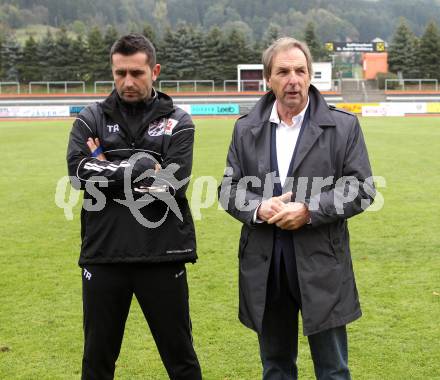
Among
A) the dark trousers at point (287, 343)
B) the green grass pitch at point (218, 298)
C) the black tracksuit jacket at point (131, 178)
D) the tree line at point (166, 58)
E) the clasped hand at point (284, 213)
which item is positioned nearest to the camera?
the clasped hand at point (284, 213)

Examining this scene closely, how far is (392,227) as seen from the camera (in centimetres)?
943

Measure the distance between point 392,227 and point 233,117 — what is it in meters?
32.8

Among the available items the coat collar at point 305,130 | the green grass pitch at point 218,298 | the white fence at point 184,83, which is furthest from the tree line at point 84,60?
the coat collar at point 305,130

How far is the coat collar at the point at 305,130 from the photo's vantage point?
3.38m

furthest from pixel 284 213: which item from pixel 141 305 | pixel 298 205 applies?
pixel 141 305

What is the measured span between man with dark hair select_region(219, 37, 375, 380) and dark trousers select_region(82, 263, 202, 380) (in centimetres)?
37

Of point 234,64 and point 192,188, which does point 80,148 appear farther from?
point 234,64

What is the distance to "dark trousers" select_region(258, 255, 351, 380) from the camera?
345 centimetres

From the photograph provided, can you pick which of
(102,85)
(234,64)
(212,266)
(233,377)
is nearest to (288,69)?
(233,377)

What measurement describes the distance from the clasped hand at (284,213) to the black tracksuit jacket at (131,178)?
546 millimetres

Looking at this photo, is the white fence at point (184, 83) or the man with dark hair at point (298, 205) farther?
the white fence at point (184, 83)

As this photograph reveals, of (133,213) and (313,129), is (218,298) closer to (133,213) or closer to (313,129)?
(133,213)

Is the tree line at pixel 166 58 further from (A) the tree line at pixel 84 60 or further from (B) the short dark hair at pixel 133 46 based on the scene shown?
(B) the short dark hair at pixel 133 46

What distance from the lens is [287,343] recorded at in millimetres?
3633
